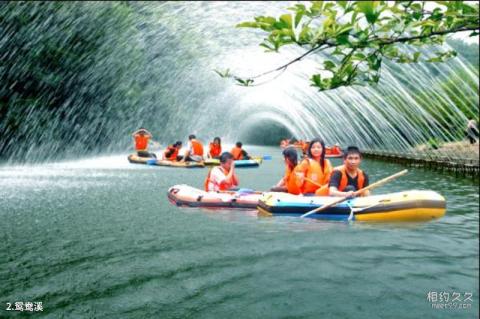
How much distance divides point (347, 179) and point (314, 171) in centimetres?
100

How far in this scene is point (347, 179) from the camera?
1235 cm

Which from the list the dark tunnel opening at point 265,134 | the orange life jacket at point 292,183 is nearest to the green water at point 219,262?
the orange life jacket at point 292,183

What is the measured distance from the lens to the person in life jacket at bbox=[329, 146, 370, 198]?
1176 cm

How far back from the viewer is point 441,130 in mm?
37438

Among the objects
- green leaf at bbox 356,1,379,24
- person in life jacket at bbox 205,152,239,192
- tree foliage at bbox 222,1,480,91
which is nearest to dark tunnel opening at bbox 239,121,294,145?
person in life jacket at bbox 205,152,239,192

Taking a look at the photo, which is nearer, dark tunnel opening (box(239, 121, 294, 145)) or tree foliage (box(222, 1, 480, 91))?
tree foliage (box(222, 1, 480, 91))

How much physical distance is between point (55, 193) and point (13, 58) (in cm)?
1157

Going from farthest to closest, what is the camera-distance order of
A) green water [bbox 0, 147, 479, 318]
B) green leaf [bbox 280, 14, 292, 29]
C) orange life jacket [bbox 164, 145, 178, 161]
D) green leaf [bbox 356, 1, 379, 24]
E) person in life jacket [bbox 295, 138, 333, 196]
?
orange life jacket [bbox 164, 145, 178, 161] < person in life jacket [bbox 295, 138, 333, 196] < green water [bbox 0, 147, 479, 318] < green leaf [bbox 280, 14, 292, 29] < green leaf [bbox 356, 1, 379, 24]

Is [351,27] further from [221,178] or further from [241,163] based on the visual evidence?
[241,163]

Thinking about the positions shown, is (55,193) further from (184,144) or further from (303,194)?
(184,144)

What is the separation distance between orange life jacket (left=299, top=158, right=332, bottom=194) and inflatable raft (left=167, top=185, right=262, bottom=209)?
4.17 ft

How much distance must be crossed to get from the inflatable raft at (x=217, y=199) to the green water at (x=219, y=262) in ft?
0.98

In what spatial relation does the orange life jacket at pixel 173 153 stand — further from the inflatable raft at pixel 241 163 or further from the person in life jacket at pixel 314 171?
the person in life jacket at pixel 314 171

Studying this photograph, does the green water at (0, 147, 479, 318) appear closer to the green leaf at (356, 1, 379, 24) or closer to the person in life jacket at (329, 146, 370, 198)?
the person in life jacket at (329, 146, 370, 198)
